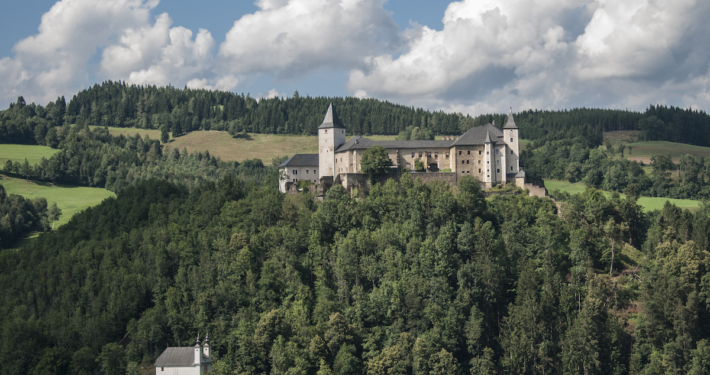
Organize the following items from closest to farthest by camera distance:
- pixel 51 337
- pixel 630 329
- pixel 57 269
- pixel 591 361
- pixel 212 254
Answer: pixel 591 361, pixel 630 329, pixel 51 337, pixel 212 254, pixel 57 269

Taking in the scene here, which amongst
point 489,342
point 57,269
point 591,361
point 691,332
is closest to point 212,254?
point 57,269

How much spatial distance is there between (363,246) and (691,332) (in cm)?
3335

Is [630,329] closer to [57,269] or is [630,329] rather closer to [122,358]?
[122,358]

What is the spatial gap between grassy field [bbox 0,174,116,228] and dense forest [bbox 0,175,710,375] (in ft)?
149

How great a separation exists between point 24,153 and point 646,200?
125939 mm

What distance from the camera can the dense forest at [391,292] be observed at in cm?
6862

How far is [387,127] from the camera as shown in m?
188

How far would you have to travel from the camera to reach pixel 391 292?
73.1 m

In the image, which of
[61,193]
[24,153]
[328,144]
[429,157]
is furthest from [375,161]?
[24,153]

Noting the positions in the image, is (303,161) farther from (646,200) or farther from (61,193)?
(61,193)

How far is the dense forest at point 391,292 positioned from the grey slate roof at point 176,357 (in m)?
2.67

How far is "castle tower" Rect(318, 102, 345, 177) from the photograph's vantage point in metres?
93.4

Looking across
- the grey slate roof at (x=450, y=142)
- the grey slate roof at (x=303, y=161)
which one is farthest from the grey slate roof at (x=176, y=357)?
the grey slate roof at (x=450, y=142)

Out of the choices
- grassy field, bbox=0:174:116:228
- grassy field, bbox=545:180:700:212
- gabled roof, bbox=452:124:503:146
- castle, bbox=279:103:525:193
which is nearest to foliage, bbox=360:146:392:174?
castle, bbox=279:103:525:193
